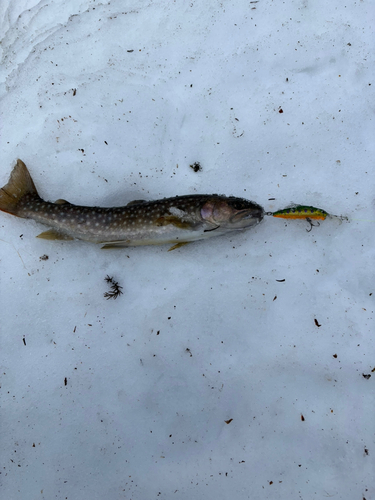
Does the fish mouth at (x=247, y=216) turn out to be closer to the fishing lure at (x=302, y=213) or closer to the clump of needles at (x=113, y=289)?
the fishing lure at (x=302, y=213)

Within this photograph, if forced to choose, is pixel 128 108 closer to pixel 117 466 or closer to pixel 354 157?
pixel 354 157

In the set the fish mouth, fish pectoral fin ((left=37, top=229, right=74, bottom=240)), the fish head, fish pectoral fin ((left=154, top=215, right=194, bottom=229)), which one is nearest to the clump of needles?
fish pectoral fin ((left=37, top=229, right=74, bottom=240))

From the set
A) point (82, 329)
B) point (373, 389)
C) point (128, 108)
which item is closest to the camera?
point (373, 389)

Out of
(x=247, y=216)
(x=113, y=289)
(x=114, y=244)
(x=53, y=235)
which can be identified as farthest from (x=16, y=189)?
(x=247, y=216)

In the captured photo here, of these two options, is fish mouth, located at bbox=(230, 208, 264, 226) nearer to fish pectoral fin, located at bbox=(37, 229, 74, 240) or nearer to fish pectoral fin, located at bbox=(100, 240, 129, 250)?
fish pectoral fin, located at bbox=(100, 240, 129, 250)

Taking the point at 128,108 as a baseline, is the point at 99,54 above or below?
above

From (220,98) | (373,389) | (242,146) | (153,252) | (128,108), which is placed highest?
(128,108)

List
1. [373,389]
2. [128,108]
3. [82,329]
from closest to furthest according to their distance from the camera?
[373,389] < [82,329] < [128,108]

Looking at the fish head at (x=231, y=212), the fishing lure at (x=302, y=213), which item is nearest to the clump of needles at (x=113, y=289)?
the fish head at (x=231, y=212)

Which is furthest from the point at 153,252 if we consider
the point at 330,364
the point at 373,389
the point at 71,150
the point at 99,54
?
the point at 373,389
